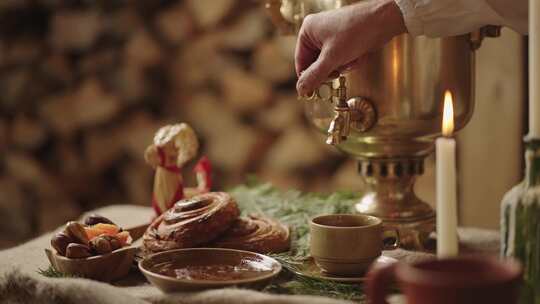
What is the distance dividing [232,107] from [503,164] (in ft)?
Result: 1.94

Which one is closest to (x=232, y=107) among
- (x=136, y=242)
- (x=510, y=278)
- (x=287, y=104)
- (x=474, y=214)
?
(x=287, y=104)

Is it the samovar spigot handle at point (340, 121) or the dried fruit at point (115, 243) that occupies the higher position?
the samovar spigot handle at point (340, 121)

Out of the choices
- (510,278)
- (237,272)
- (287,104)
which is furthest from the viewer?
(287,104)

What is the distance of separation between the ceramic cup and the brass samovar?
0.54 ft

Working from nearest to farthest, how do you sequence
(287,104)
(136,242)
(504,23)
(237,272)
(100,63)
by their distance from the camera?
(237,272) → (504,23) → (136,242) → (287,104) → (100,63)

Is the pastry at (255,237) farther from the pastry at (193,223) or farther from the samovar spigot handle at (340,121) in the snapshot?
the samovar spigot handle at (340,121)

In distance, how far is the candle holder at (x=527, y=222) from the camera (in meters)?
0.58

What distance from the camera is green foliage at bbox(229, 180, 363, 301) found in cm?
71

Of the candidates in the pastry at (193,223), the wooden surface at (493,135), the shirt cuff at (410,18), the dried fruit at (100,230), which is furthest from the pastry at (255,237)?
the wooden surface at (493,135)

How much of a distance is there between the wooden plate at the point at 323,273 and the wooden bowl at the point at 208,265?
0.04 meters

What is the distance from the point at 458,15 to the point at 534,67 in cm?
25

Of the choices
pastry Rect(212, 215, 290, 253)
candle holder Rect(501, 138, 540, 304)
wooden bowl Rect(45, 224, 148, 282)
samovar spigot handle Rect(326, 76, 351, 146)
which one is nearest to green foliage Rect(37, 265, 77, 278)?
wooden bowl Rect(45, 224, 148, 282)

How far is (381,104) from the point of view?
90 cm

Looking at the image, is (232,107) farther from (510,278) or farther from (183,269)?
(510,278)
